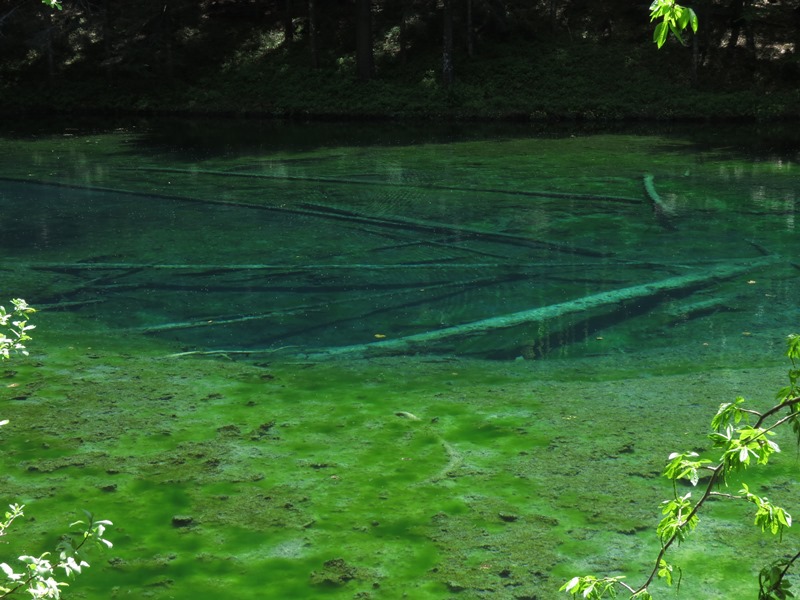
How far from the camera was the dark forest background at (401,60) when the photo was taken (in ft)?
69.2

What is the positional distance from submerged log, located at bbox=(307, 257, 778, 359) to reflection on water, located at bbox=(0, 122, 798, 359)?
33 millimetres

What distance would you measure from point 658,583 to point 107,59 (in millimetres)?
23911

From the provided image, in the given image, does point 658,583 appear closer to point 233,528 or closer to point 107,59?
point 233,528

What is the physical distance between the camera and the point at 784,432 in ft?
15.9

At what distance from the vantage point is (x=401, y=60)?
948 inches

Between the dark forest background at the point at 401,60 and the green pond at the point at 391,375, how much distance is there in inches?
356

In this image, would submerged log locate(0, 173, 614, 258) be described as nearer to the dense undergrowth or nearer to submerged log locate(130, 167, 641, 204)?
submerged log locate(130, 167, 641, 204)

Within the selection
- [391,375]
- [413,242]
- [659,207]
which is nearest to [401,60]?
[659,207]

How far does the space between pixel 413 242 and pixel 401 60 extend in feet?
51.2

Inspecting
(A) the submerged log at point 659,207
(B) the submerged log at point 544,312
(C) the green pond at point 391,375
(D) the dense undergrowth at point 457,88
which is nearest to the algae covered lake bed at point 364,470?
(C) the green pond at point 391,375

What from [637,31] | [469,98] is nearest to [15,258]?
[469,98]

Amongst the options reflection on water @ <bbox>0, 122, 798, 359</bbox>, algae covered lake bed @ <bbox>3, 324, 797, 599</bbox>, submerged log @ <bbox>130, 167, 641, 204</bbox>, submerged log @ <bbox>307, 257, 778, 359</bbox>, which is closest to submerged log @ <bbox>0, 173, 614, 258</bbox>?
reflection on water @ <bbox>0, 122, 798, 359</bbox>

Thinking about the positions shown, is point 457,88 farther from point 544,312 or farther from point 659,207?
point 544,312

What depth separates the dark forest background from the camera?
21.1 m
